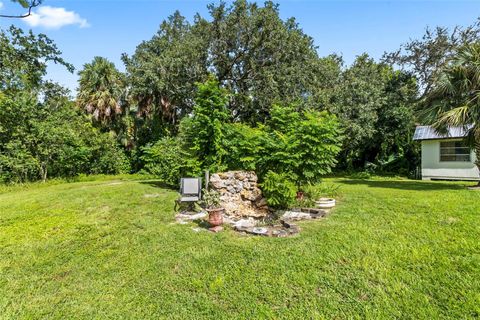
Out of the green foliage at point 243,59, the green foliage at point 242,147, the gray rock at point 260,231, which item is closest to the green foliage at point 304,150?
the green foliage at point 242,147

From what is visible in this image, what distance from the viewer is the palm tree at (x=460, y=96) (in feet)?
27.6

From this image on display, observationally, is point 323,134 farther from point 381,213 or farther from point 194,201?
point 194,201

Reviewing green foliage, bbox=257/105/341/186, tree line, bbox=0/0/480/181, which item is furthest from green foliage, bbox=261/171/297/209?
tree line, bbox=0/0/480/181

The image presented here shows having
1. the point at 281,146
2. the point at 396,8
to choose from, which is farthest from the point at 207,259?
the point at 396,8

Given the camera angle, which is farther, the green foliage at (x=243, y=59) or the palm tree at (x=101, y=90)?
the palm tree at (x=101, y=90)

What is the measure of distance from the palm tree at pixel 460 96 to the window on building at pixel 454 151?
14.9ft

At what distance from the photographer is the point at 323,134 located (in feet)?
21.1

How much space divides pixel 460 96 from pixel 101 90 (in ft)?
65.0

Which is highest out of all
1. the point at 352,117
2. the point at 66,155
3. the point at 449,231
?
the point at 352,117

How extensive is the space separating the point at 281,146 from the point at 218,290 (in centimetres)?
426

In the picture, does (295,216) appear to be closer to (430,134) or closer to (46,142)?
(430,134)

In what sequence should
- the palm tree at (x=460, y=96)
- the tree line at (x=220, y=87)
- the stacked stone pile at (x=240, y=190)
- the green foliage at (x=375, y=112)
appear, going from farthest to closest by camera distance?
the green foliage at (x=375, y=112) < the tree line at (x=220, y=87) < the palm tree at (x=460, y=96) < the stacked stone pile at (x=240, y=190)

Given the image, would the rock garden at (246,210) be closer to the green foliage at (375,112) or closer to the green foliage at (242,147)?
the green foliage at (242,147)

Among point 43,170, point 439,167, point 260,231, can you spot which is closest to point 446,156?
point 439,167
